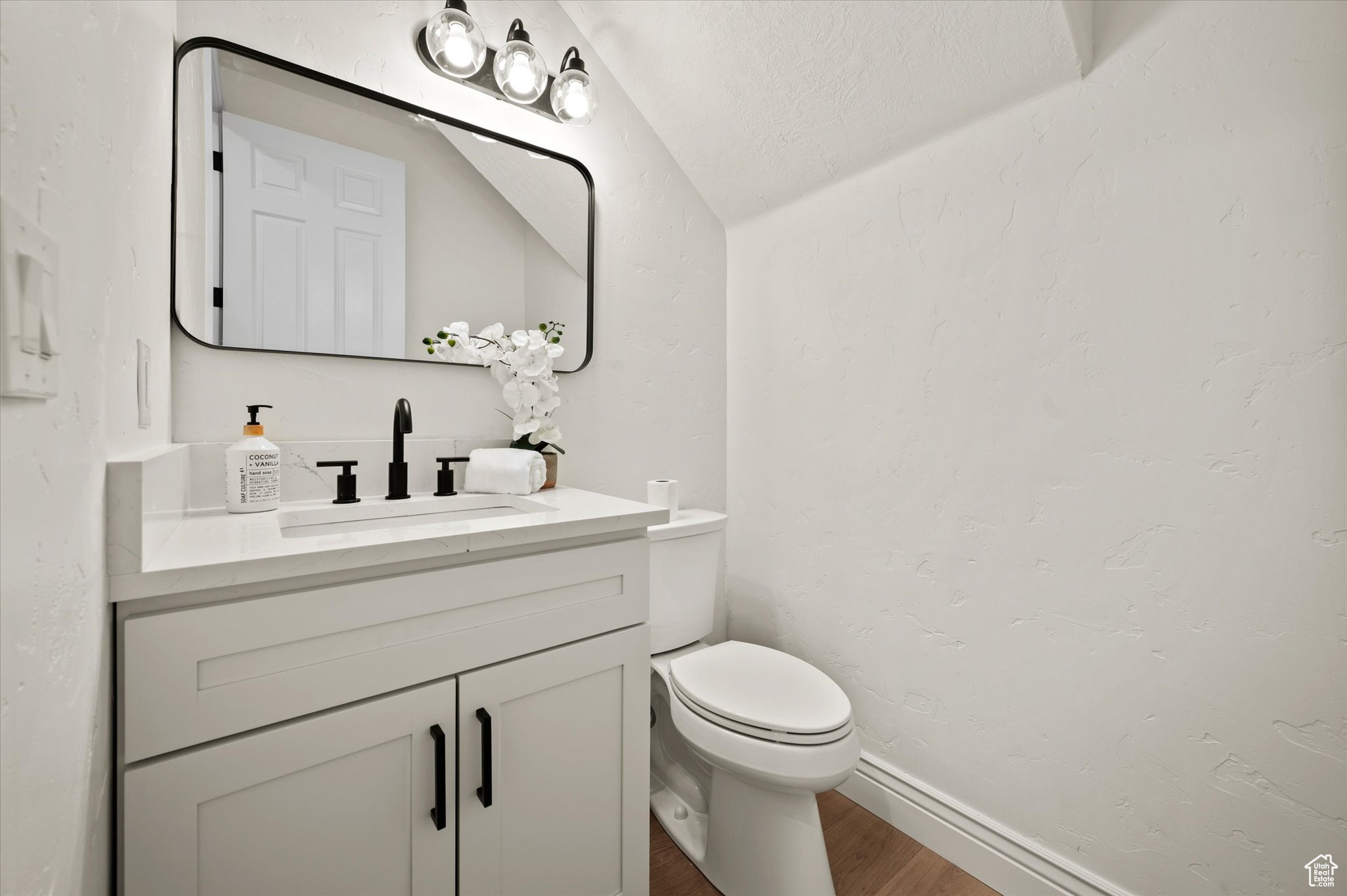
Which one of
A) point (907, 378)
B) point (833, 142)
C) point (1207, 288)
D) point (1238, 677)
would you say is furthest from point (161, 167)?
point (1238, 677)

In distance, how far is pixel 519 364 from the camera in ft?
4.50

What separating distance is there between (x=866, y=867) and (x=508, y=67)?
2.06 meters

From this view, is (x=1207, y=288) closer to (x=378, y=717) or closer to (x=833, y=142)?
(x=833, y=142)

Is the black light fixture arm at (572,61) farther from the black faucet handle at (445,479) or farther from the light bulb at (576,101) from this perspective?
the black faucet handle at (445,479)

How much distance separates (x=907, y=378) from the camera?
4.60ft

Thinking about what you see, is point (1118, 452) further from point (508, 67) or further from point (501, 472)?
point (508, 67)

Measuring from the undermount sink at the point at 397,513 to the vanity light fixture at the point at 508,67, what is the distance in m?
1.00

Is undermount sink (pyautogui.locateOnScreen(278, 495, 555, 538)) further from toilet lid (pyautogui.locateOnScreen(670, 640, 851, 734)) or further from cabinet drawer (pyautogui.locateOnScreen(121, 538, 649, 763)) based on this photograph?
toilet lid (pyautogui.locateOnScreen(670, 640, 851, 734))

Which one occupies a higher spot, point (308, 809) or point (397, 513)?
point (397, 513)

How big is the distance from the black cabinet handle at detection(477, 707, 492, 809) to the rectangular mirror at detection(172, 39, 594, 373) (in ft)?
Answer: 2.70

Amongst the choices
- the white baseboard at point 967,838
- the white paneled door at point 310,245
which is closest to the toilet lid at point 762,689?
the white baseboard at point 967,838

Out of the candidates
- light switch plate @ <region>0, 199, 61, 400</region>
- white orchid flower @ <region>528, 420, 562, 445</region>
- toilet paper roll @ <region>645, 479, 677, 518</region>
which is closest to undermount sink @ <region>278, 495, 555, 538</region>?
white orchid flower @ <region>528, 420, 562, 445</region>

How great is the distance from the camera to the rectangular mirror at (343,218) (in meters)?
1.09

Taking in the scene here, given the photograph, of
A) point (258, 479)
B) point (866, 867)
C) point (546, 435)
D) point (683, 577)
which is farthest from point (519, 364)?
point (866, 867)
